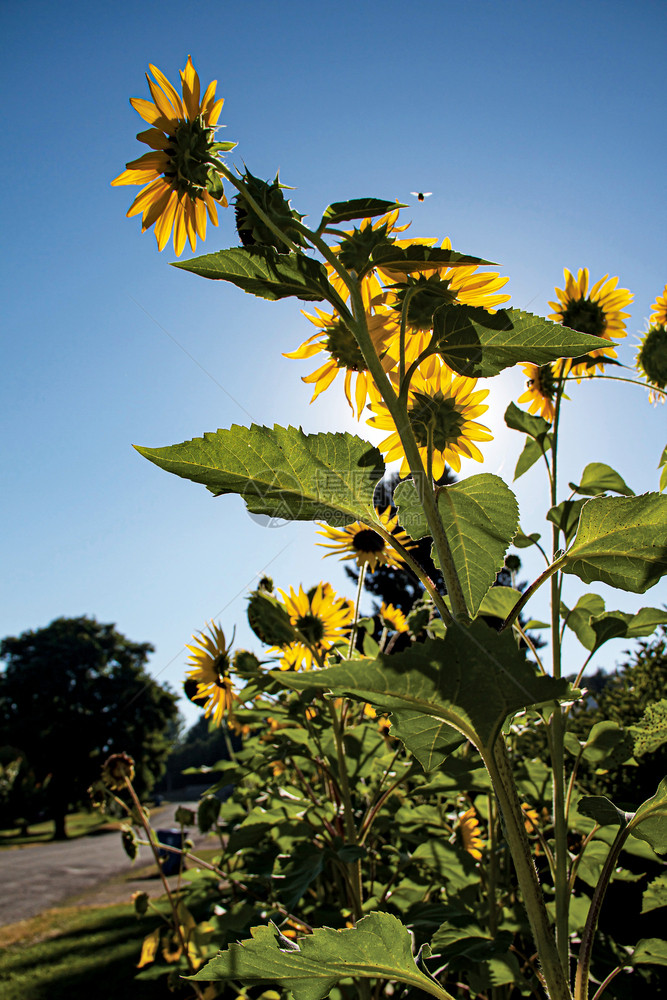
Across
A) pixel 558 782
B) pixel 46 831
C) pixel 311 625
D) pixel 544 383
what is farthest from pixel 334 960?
pixel 46 831

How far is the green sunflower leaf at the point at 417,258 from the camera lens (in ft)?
2.48

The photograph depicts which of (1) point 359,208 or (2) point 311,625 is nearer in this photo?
(1) point 359,208

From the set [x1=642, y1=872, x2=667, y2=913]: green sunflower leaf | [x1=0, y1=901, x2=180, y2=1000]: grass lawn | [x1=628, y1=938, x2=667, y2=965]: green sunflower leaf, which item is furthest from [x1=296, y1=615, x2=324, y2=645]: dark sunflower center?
[x1=0, y1=901, x2=180, y2=1000]: grass lawn

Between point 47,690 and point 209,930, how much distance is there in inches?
1260

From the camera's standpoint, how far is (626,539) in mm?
739

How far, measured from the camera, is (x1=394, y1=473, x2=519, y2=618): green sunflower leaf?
2.71 feet

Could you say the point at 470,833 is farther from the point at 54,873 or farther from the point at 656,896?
the point at 54,873

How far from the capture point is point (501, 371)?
31.8 inches

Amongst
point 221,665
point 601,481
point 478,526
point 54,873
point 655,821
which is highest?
point 601,481

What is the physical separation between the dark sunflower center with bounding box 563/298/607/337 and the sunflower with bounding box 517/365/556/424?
332mm

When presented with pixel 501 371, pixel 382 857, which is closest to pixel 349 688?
pixel 501 371

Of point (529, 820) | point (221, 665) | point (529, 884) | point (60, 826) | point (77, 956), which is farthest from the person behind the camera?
point (60, 826)

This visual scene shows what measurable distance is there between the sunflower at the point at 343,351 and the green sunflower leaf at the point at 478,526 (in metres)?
0.24

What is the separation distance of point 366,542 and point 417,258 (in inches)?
74.3
